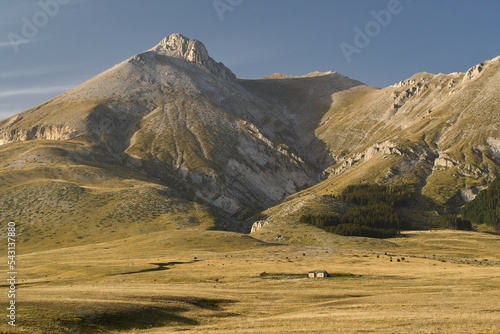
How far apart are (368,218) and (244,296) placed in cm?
12923

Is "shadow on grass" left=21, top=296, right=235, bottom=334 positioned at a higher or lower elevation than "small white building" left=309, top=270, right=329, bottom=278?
higher

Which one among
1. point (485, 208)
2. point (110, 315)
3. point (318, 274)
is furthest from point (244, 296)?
point (485, 208)

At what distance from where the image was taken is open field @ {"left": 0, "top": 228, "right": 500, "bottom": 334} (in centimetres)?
3431

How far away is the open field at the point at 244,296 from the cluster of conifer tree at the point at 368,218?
5230 centimetres

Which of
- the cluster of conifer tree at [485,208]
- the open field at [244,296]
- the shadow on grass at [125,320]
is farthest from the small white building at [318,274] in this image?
the cluster of conifer tree at [485,208]

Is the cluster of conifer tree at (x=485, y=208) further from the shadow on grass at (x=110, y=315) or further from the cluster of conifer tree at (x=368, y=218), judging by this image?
the shadow on grass at (x=110, y=315)

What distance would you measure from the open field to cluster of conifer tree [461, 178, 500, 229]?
7892 cm

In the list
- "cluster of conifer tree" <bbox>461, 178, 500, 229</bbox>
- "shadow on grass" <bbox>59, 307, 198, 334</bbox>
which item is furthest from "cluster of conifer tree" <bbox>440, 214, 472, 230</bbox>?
"shadow on grass" <bbox>59, 307, 198, 334</bbox>

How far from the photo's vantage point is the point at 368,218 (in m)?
172

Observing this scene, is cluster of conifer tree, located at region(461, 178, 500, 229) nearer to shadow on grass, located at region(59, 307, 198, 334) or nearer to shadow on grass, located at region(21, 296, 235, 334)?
shadow on grass, located at region(21, 296, 235, 334)

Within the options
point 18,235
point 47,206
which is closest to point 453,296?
point 18,235

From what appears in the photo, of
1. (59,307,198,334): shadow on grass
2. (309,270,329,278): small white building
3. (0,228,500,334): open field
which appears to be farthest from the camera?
(309,270,329,278): small white building

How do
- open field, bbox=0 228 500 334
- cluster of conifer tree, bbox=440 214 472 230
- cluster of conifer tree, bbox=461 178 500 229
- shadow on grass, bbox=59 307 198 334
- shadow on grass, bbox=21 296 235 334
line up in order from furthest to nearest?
cluster of conifer tree, bbox=461 178 500 229
cluster of conifer tree, bbox=440 214 472 230
open field, bbox=0 228 500 334
shadow on grass, bbox=59 307 198 334
shadow on grass, bbox=21 296 235 334

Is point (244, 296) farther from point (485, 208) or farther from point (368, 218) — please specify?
point (485, 208)
